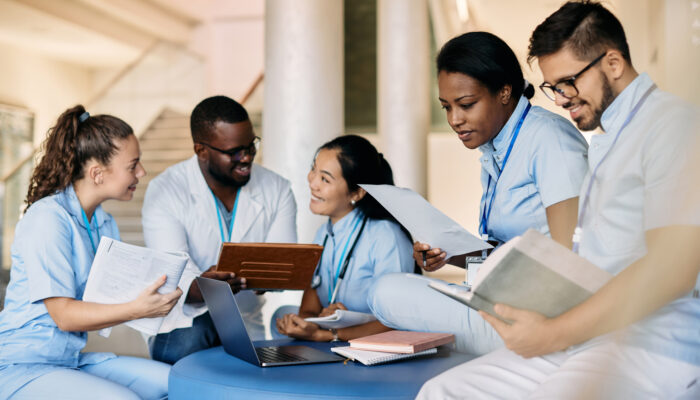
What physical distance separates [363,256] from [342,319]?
21.7 inches

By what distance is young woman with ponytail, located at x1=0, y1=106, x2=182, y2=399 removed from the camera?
2115 mm

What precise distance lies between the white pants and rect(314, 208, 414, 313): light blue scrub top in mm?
1308

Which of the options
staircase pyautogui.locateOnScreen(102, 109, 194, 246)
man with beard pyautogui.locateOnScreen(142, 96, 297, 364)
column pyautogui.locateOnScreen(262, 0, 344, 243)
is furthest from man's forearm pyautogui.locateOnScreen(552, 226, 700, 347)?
staircase pyautogui.locateOnScreen(102, 109, 194, 246)

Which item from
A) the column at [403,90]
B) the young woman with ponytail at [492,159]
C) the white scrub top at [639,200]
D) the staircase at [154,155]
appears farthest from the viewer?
the column at [403,90]

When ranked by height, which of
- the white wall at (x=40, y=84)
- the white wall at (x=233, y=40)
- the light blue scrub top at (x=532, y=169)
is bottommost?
the light blue scrub top at (x=532, y=169)

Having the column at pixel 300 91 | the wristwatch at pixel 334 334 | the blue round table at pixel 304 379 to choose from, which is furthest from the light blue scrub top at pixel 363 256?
the column at pixel 300 91

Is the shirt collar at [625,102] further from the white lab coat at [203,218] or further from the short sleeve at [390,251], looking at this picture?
the white lab coat at [203,218]

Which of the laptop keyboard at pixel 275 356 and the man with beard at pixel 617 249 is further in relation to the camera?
the laptop keyboard at pixel 275 356

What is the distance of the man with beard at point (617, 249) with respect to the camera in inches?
41.3

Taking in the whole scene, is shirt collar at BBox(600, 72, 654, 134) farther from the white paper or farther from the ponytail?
the ponytail

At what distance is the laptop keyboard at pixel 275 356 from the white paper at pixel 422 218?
58cm

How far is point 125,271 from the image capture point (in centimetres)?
215

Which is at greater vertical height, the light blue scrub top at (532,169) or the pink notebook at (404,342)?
the light blue scrub top at (532,169)

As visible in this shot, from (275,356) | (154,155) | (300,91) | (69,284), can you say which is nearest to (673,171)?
(275,356)
